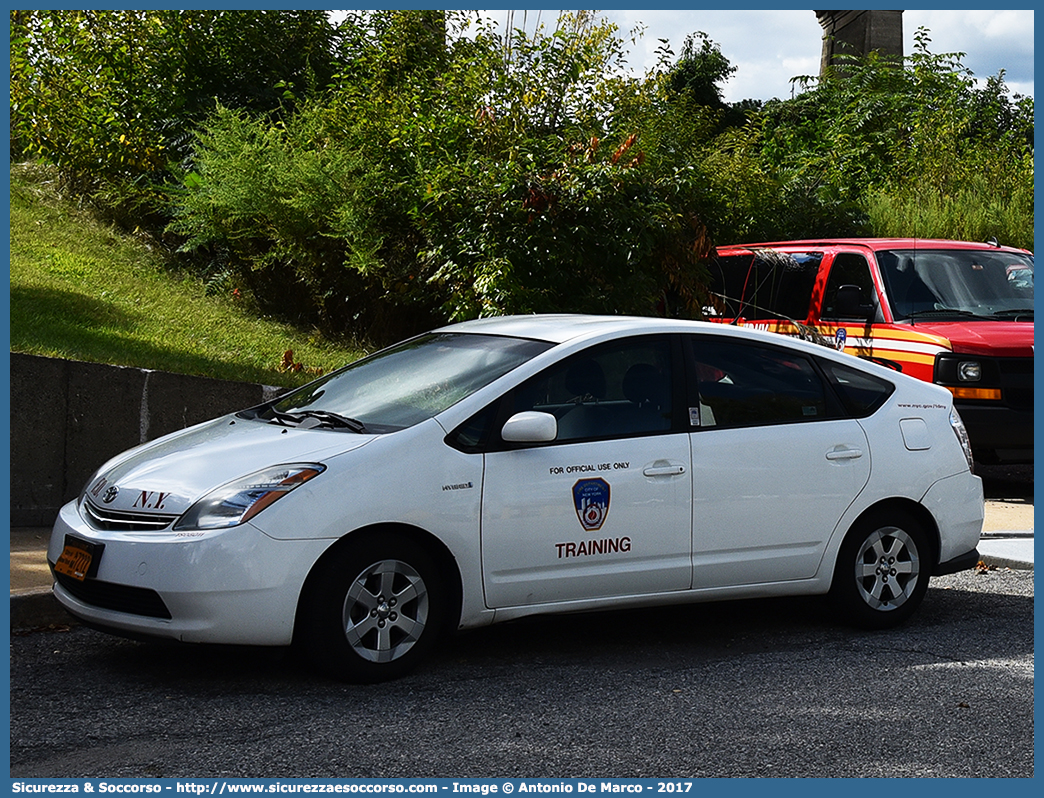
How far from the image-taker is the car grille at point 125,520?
523cm

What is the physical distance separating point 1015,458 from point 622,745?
7674mm

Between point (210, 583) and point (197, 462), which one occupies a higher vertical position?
point (197, 462)

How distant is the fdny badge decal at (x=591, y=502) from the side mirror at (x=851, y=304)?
19.3 feet

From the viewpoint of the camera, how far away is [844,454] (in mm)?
6422

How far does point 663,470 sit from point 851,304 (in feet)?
18.6

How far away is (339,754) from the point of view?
177 inches

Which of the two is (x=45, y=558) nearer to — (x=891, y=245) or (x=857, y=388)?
(x=857, y=388)

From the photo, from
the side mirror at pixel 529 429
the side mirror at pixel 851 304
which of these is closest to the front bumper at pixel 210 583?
the side mirror at pixel 529 429

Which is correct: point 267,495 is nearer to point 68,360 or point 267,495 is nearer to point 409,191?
point 68,360

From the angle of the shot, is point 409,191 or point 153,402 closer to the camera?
point 153,402

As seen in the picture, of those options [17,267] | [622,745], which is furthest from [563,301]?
[622,745]

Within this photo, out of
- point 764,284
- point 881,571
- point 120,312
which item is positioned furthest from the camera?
point 764,284

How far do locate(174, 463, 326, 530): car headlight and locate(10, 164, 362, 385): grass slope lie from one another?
4.21 m

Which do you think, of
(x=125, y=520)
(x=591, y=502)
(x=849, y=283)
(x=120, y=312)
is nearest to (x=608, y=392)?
(x=591, y=502)
